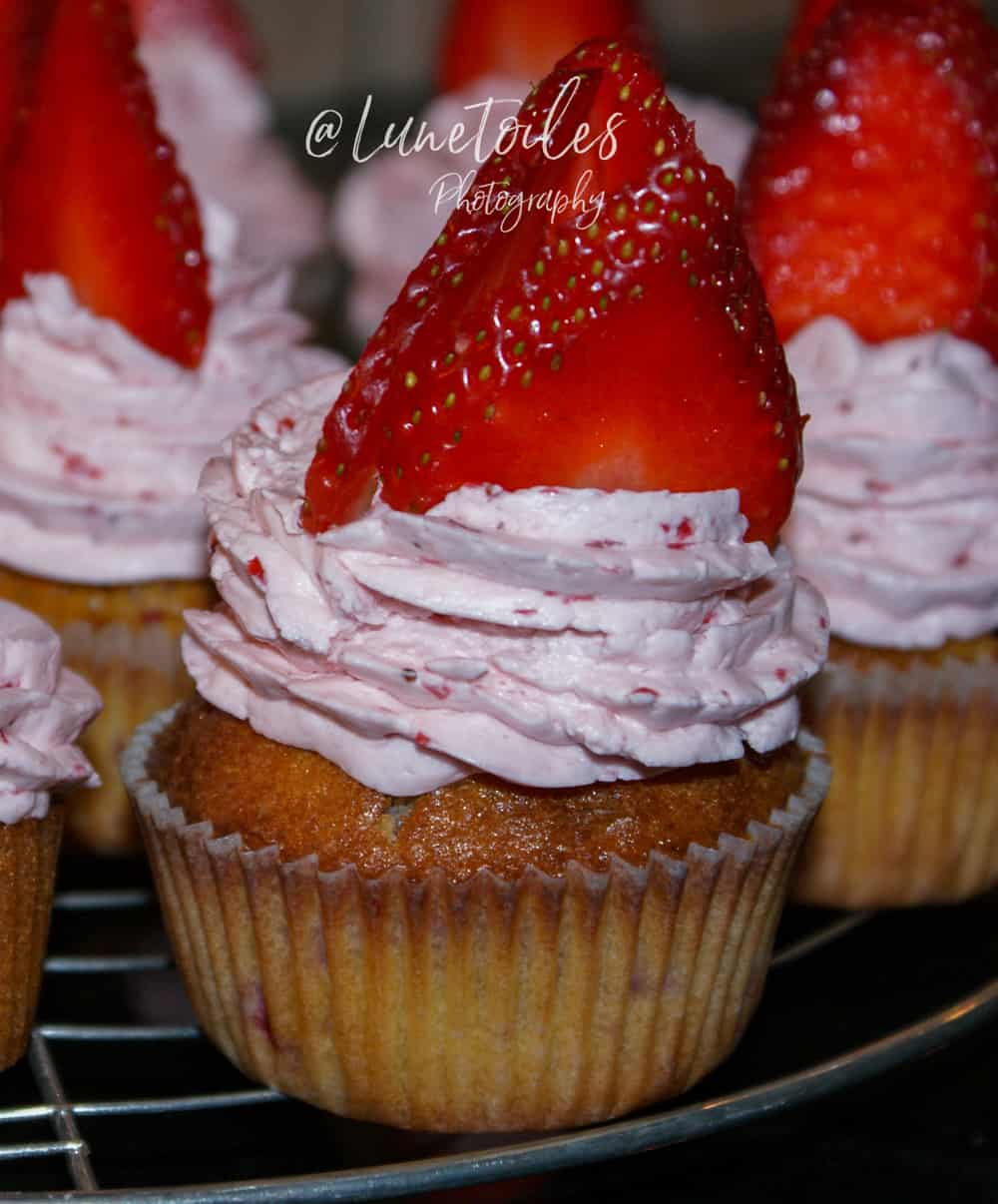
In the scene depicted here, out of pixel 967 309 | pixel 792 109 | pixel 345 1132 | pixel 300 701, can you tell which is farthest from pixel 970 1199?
pixel 792 109

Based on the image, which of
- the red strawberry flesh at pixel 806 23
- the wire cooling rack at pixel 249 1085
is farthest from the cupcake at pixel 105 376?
the red strawberry flesh at pixel 806 23

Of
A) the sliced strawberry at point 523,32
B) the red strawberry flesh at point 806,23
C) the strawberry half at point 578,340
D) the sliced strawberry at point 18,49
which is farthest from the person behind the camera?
the sliced strawberry at point 523,32

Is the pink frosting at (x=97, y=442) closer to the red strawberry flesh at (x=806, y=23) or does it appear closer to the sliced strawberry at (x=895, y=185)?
the sliced strawberry at (x=895, y=185)

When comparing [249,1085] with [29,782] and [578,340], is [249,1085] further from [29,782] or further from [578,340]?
[578,340]

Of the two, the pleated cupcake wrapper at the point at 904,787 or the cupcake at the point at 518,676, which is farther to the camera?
the pleated cupcake wrapper at the point at 904,787

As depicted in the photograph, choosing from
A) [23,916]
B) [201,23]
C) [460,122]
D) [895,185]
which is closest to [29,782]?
[23,916]

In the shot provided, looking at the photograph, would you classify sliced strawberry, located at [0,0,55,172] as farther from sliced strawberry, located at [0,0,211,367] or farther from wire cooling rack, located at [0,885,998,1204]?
wire cooling rack, located at [0,885,998,1204]
